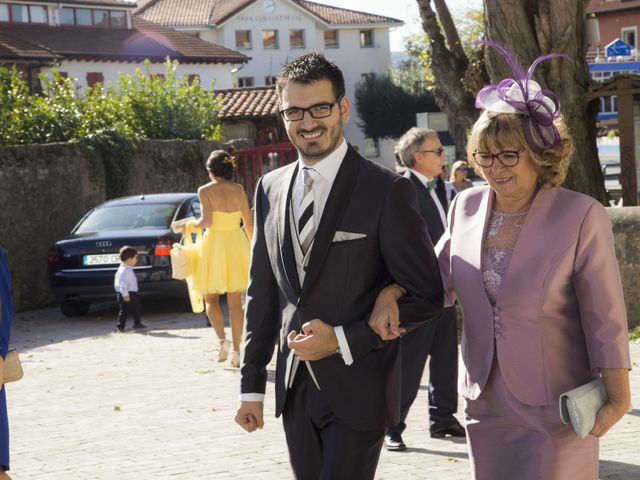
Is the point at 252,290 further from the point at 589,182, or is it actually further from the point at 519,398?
the point at 589,182

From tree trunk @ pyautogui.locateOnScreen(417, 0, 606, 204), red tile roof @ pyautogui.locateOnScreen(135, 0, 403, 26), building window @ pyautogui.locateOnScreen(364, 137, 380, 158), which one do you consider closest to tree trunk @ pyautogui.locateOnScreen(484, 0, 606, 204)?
tree trunk @ pyautogui.locateOnScreen(417, 0, 606, 204)

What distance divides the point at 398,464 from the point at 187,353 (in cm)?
595

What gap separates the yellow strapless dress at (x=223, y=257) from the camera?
12.1 metres

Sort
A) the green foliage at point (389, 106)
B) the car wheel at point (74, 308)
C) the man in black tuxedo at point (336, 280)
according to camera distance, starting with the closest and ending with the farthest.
→ 1. the man in black tuxedo at point (336, 280)
2. the car wheel at point (74, 308)
3. the green foliage at point (389, 106)

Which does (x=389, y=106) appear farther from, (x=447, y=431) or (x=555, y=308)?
(x=555, y=308)

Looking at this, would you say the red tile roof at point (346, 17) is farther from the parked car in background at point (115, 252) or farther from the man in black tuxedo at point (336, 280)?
the man in black tuxedo at point (336, 280)

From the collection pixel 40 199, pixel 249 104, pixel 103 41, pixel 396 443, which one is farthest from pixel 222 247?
pixel 103 41

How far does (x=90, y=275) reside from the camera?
53.9 ft

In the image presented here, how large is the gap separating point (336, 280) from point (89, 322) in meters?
13.0

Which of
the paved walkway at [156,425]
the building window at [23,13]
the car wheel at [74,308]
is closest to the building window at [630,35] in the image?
the building window at [23,13]

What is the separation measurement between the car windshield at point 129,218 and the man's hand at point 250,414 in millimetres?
12230

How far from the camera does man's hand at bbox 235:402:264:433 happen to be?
442 centimetres

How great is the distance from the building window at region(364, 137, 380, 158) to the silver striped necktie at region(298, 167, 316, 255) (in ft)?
292

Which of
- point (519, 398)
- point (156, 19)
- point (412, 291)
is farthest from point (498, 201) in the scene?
point (156, 19)
